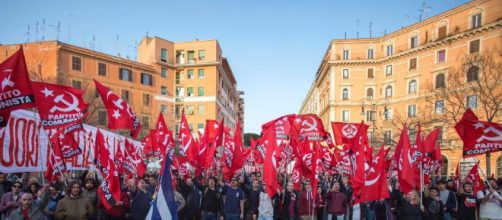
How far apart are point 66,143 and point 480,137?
10.2 metres

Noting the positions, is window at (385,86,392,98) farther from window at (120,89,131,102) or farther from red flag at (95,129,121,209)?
red flag at (95,129,121,209)

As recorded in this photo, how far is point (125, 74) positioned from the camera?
45.1 m

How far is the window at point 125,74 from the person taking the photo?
1758 inches

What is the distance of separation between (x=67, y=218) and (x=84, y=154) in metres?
7.83

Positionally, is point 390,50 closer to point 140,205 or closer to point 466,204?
point 466,204

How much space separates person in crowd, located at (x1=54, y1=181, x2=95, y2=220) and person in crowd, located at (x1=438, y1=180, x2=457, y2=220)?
864cm

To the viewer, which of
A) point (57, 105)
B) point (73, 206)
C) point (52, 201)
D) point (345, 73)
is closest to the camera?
point (73, 206)

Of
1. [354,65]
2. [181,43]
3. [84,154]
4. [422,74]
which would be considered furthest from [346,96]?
[84,154]

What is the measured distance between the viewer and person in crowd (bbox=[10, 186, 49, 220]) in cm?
640

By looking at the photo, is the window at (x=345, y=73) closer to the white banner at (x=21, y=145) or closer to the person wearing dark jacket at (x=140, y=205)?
the white banner at (x=21, y=145)

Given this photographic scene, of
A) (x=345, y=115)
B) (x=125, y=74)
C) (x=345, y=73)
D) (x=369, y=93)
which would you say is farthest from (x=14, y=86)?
(x=345, y=115)

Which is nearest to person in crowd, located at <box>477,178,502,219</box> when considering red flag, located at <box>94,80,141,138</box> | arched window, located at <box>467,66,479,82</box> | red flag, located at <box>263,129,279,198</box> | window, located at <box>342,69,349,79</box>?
red flag, located at <box>263,129,279,198</box>

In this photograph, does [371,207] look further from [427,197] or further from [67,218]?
[67,218]

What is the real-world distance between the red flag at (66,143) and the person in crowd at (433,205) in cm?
870
